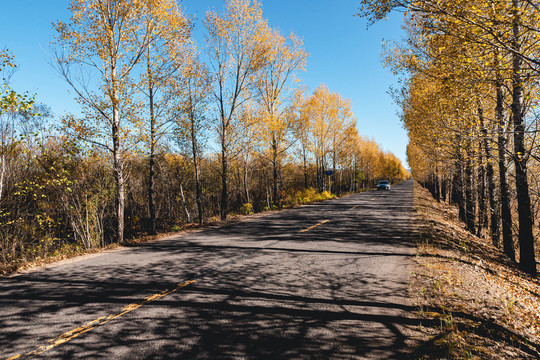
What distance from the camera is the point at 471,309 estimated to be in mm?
4160

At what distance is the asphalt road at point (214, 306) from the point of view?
312cm

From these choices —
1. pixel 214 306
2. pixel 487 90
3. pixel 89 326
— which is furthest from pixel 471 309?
pixel 487 90

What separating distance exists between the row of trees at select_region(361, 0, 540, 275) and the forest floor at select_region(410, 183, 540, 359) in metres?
2.33

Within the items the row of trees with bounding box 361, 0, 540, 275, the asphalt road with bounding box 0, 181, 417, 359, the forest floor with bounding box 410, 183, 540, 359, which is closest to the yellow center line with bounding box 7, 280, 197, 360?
the asphalt road with bounding box 0, 181, 417, 359

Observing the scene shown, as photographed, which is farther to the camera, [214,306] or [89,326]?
[214,306]

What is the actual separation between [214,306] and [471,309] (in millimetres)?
4003

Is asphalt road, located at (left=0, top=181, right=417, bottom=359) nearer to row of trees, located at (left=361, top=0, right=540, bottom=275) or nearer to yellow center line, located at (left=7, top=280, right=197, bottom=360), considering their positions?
yellow center line, located at (left=7, top=280, right=197, bottom=360)

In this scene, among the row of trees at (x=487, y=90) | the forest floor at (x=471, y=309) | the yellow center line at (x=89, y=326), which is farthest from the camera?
the row of trees at (x=487, y=90)

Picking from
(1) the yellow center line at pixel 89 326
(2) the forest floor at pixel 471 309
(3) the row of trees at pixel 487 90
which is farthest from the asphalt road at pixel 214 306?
(3) the row of trees at pixel 487 90

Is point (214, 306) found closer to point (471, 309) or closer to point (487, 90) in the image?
point (471, 309)

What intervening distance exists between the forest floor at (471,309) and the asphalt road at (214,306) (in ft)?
1.00

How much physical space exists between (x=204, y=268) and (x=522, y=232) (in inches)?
356

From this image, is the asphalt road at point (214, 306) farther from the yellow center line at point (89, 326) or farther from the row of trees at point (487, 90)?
the row of trees at point (487, 90)

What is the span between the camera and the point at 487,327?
145 inches
